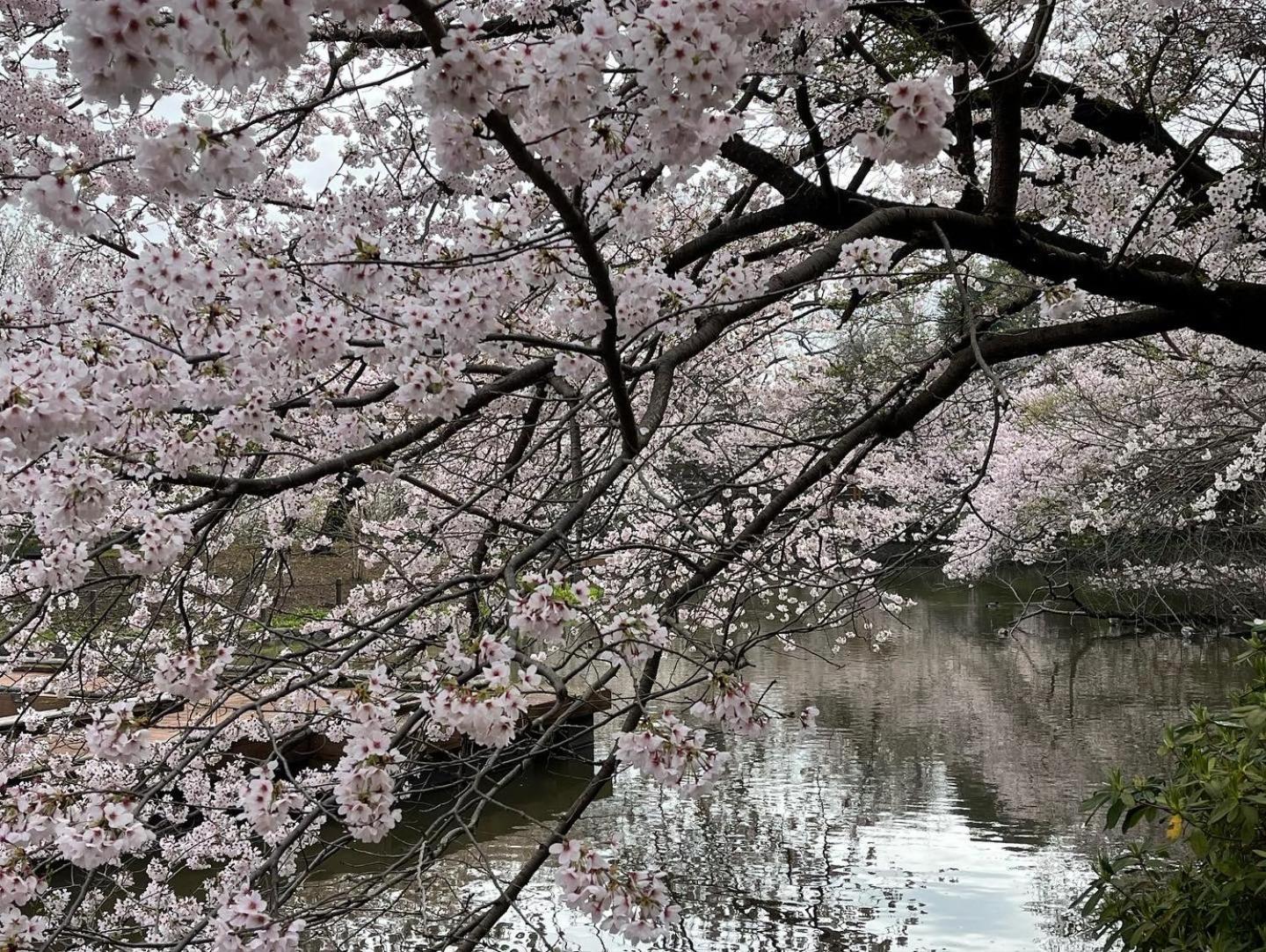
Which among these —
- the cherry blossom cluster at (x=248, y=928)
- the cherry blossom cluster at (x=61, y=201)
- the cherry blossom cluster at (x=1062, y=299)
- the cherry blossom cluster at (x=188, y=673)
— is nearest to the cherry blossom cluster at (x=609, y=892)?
the cherry blossom cluster at (x=248, y=928)

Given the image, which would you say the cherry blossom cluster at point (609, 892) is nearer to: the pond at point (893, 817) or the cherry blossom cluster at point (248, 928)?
the cherry blossom cluster at point (248, 928)

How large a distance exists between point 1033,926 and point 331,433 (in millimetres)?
4475

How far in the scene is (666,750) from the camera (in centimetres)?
198

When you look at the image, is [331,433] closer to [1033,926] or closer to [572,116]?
[572,116]

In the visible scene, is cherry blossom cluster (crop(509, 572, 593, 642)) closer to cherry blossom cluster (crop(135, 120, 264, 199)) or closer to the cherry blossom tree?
the cherry blossom tree

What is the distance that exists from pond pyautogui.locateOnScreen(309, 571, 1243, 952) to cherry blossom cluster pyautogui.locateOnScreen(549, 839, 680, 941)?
136 centimetres

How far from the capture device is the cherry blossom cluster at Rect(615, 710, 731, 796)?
1.98 m

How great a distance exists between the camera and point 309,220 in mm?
2764

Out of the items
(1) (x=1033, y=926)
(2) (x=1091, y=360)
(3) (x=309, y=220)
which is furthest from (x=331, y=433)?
(2) (x=1091, y=360)

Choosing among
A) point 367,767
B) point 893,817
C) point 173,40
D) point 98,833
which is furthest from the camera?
point 893,817

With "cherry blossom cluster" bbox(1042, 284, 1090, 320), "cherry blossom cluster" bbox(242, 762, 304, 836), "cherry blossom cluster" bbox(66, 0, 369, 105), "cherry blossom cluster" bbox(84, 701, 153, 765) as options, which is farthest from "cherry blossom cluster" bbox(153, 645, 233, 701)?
"cherry blossom cluster" bbox(1042, 284, 1090, 320)

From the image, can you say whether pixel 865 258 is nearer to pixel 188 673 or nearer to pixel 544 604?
pixel 544 604

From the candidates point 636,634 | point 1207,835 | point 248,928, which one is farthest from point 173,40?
point 1207,835

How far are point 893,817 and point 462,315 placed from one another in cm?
605
